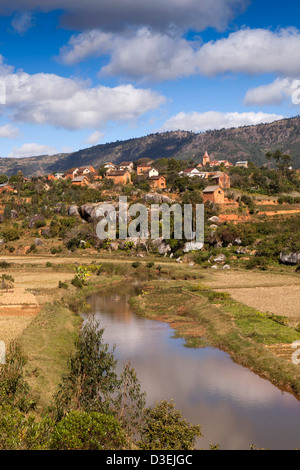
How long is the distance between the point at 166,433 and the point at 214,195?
288ft

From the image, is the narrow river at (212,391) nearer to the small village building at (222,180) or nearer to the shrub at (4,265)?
the shrub at (4,265)

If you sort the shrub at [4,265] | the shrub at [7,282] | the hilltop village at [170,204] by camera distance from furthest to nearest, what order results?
the hilltop village at [170,204]
the shrub at [4,265]
the shrub at [7,282]

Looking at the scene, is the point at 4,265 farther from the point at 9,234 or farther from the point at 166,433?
the point at 166,433

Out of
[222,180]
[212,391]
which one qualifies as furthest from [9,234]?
[212,391]

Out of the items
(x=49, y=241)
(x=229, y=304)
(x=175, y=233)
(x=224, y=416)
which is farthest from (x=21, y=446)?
(x=49, y=241)

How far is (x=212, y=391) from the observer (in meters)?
29.8

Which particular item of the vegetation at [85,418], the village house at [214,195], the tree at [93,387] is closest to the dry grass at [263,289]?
the tree at [93,387]

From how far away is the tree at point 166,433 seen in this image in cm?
2050

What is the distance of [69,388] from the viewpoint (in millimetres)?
24875

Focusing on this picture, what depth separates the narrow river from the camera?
79.3 ft

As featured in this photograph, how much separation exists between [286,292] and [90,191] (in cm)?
7532

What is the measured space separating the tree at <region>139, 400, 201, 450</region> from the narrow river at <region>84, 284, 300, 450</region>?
7.37 ft

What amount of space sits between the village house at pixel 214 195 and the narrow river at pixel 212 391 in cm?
6455

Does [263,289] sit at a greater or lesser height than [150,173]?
lesser
